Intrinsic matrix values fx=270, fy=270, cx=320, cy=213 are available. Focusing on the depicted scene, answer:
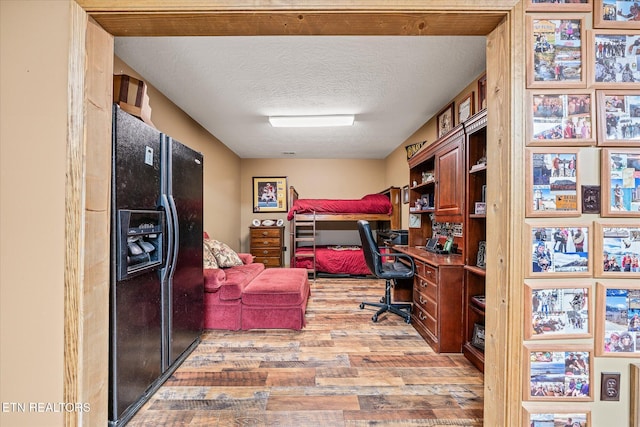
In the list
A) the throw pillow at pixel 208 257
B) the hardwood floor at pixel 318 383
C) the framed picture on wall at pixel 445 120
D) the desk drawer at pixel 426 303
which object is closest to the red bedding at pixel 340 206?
the framed picture on wall at pixel 445 120

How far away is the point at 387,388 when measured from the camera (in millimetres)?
1810

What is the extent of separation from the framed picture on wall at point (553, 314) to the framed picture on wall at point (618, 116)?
0.61 meters

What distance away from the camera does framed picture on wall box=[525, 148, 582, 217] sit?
3.42ft

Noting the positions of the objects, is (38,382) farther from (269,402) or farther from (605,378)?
(605,378)

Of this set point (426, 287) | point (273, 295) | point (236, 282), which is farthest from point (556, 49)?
point (236, 282)

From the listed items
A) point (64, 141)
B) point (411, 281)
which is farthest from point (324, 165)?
point (64, 141)

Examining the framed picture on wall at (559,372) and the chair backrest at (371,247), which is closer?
the framed picture on wall at (559,372)

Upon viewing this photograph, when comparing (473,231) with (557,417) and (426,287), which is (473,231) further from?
(557,417)

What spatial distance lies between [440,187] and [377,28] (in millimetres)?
1995

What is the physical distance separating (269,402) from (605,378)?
164 centimetres

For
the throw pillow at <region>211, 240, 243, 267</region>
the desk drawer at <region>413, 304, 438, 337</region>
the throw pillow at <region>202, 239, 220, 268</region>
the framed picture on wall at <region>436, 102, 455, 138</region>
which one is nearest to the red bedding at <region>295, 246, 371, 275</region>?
the throw pillow at <region>211, 240, 243, 267</region>

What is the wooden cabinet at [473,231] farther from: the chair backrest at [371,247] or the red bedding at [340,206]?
the red bedding at [340,206]

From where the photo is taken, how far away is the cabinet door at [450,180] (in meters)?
2.39

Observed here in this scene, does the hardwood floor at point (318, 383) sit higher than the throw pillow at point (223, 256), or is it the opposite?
the throw pillow at point (223, 256)
